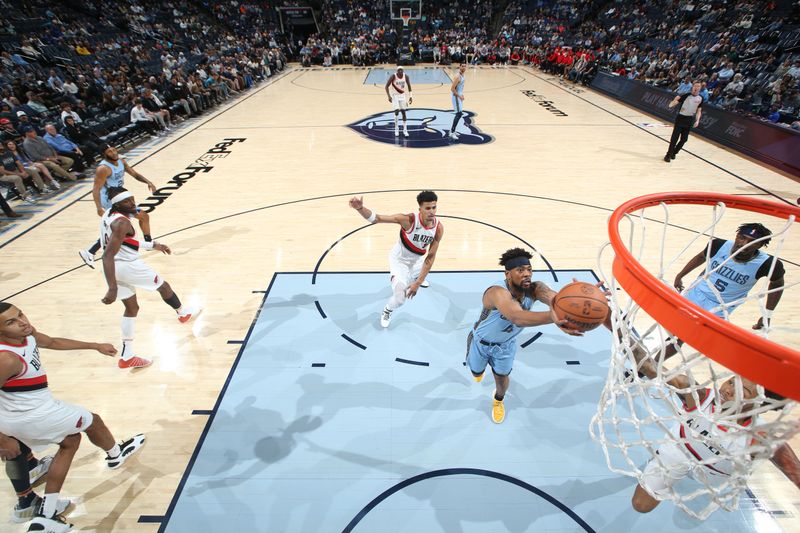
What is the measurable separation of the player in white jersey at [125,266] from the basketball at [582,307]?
391cm

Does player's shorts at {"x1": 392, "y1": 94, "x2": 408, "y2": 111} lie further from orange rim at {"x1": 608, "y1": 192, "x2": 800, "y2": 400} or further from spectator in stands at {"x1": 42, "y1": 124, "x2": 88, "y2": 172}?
orange rim at {"x1": 608, "y1": 192, "x2": 800, "y2": 400}

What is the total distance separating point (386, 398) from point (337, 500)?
1.05 m

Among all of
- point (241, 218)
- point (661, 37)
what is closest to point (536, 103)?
point (661, 37)

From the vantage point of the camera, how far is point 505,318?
9.42 feet

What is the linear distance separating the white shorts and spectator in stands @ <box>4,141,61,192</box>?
8.37 m

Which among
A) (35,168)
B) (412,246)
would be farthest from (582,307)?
(35,168)

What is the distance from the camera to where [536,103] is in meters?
15.8

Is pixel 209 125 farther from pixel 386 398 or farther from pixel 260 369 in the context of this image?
pixel 386 398

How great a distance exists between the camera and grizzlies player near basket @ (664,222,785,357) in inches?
137

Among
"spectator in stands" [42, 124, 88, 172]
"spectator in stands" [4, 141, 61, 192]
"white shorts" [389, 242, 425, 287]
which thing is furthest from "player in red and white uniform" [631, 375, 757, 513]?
"spectator in stands" [42, 124, 88, 172]

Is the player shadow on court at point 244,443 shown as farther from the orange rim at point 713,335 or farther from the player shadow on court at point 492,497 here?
the orange rim at point 713,335

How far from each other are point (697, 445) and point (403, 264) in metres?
3.09

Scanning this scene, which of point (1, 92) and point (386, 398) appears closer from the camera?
point (386, 398)

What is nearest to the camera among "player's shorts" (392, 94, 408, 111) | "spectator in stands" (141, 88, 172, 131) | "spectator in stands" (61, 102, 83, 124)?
"spectator in stands" (61, 102, 83, 124)
